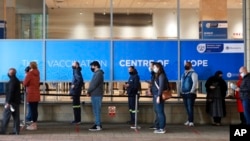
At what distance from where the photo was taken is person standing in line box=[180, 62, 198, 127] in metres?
14.3

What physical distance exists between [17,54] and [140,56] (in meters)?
3.75

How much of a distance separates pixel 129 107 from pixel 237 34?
426 cm

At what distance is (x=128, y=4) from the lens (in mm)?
15336

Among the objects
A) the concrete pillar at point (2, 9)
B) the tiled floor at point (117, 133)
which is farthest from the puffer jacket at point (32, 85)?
the concrete pillar at point (2, 9)

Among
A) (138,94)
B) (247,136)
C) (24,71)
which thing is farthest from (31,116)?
(247,136)

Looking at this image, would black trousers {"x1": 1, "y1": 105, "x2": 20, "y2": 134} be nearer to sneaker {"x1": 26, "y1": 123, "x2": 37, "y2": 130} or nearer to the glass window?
sneaker {"x1": 26, "y1": 123, "x2": 37, "y2": 130}

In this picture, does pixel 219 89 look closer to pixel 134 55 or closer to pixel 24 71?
pixel 134 55

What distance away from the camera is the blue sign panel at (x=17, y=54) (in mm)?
15141

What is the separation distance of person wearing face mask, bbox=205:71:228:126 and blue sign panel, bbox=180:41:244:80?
839 mm

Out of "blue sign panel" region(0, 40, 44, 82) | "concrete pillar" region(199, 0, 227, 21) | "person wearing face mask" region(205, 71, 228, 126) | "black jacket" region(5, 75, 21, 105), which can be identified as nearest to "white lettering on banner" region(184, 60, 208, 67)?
"person wearing face mask" region(205, 71, 228, 126)

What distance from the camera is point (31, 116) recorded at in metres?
13.5

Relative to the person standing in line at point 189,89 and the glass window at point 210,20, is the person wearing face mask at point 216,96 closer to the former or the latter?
the person standing in line at point 189,89

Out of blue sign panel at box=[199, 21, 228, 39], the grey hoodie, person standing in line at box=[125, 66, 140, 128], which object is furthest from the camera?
blue sign panel at box=[199, 21, 228, 39]

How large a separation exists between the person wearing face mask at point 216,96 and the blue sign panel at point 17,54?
5.07 m
